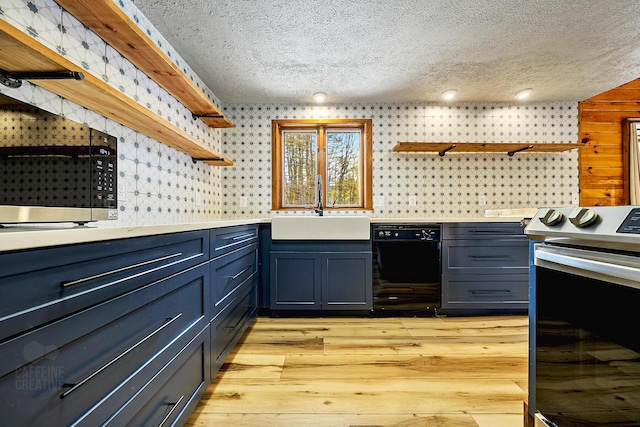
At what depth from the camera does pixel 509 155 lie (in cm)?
348

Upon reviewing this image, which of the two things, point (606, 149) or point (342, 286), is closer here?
point (342, 286)

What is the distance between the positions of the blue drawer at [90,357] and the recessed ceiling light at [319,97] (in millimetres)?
2550

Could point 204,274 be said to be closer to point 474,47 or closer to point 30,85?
point 30,85

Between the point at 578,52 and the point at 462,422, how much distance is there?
2.89 m

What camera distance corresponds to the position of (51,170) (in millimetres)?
1081

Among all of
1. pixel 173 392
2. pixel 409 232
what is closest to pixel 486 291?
pixel 409 232

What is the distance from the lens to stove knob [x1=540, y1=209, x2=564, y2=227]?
102 cm

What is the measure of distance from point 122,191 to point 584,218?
213cm

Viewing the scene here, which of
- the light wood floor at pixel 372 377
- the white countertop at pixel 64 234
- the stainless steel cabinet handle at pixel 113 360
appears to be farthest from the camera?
the light wood floor at pixel 372 377

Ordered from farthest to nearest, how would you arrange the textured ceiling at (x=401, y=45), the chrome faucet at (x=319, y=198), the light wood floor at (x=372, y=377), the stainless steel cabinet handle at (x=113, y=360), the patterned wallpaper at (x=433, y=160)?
1. the patterned wallpaper at (x=433, y=160)
2. the chrome faucet at (x=319, y=198)
3. the textured ceiling at (x=401, y=45)
4. the light wood floor at (x=372, y=377)
5. the stainless steel cabinet handle at (x=113, y=360)

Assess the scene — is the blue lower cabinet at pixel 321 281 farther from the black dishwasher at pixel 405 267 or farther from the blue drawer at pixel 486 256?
the blue drawer at pixel 486 256

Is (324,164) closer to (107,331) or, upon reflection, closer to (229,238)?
(229,238)

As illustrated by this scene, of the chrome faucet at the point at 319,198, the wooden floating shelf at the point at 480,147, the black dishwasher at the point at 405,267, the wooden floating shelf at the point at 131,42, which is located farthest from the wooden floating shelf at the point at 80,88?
the wooden floating shelf at the point at 480,147

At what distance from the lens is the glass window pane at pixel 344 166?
3.54 meters
